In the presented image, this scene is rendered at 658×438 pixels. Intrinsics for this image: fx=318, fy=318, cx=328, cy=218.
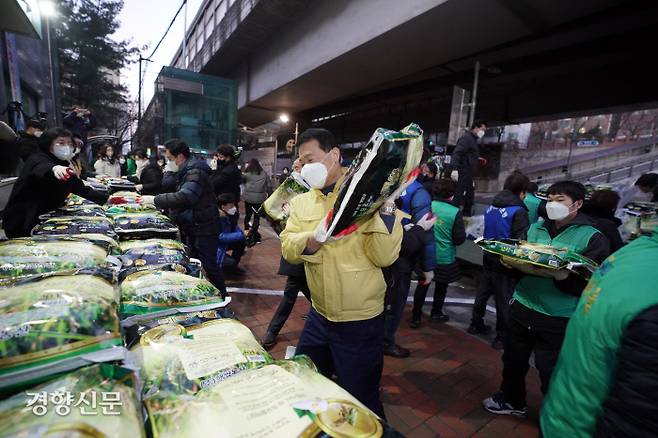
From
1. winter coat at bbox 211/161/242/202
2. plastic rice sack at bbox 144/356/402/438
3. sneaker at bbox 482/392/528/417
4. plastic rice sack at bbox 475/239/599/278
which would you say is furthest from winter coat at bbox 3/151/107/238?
sneaker at bbox 482/392/528/417

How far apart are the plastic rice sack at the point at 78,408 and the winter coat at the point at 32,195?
228cm

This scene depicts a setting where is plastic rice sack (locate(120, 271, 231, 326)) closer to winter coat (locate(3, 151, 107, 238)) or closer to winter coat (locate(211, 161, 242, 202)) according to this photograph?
winter coat (locate(3, 151, 107, 238))

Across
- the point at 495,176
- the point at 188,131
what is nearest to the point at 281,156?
the point at 188,131

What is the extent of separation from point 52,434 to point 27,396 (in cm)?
15

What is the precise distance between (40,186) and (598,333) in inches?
137

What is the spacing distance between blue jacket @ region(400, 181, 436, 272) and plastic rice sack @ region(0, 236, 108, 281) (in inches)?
100

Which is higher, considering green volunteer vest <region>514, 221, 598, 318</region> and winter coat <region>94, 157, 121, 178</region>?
winter coat <region>94, 157, 121, 178</region>

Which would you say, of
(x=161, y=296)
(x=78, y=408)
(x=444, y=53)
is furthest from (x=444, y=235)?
(x=444, y=53)

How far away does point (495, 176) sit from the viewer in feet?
48.6

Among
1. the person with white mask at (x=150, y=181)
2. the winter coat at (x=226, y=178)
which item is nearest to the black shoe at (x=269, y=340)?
the winter coat at (x=226, y=178)

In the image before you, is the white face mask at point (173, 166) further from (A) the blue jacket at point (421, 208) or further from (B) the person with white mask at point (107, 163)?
(B) the person with white mask at point (107, 163)

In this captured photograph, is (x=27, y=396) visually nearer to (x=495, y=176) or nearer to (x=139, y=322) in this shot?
Result: (x=139, y=322)

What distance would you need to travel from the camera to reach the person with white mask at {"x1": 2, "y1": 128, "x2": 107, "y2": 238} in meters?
2.35

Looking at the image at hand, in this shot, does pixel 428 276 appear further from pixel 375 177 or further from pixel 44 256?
pixel 44 256
